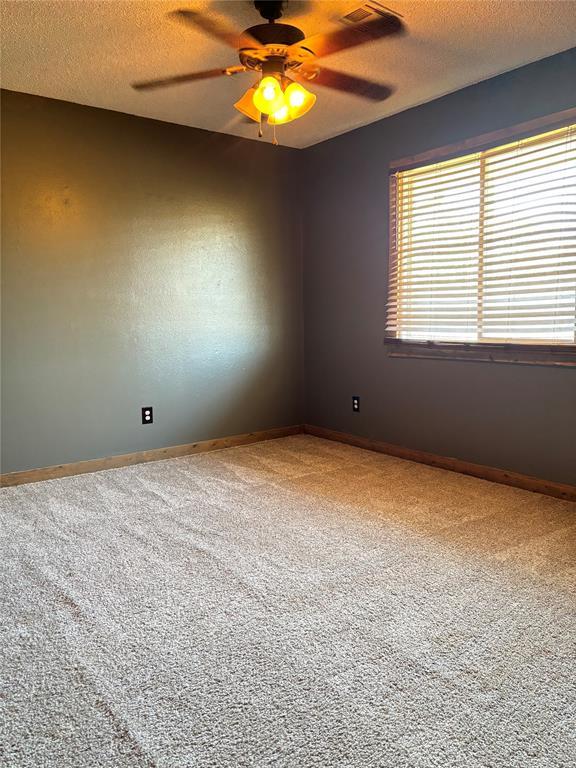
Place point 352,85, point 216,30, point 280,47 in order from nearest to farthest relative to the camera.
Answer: point 280,47 → point 216,30 → point 352,85

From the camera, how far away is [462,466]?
12.2 ft

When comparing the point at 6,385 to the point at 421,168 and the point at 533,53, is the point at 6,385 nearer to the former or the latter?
the point at 421,168

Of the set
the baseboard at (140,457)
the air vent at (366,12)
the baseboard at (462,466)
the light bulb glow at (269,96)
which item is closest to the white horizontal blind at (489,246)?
the baseboard at (462,466)

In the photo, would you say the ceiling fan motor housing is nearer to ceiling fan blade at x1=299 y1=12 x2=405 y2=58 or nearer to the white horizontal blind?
ceiling fan blade at x1=299 y1=12 x2=405 y2=58

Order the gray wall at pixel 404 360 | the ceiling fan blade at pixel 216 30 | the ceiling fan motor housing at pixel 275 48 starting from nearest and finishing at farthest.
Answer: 1. the ceiling fan motor housing at pixel 275 48
2. the ceiling fan blade at pixel 216 30
3. the gray wall at pixel 404 360

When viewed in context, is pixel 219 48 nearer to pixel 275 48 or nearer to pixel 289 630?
pixel 275 48

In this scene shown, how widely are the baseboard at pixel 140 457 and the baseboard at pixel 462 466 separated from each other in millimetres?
457

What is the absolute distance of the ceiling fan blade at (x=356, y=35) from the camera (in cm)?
241

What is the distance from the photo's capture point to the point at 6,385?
3496 mm

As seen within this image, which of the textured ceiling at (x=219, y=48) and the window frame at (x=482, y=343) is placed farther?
the window frame at (x=482, y=343)

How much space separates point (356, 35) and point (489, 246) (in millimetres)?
1421

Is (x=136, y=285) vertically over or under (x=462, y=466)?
over

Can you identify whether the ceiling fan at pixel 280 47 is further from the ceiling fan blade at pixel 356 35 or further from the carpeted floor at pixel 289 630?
the carpeted floor at pixel 289 630

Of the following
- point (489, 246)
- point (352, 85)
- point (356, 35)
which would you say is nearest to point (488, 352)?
point (489, 246)
